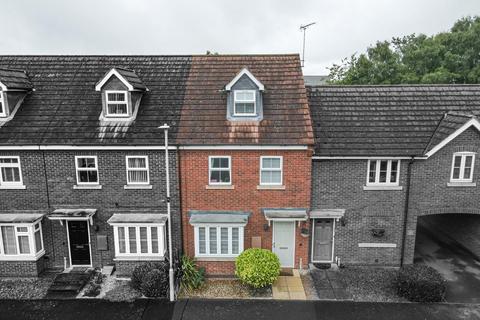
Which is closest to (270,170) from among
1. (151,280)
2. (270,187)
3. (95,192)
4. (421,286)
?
(270,187)

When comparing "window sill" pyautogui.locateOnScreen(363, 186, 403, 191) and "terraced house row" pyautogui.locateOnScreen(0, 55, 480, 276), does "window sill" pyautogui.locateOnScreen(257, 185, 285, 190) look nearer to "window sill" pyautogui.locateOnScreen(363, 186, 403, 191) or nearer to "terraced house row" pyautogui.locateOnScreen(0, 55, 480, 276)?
"terraced house row" pyautogui.locateOnScreen(0, 55, 480, 276)

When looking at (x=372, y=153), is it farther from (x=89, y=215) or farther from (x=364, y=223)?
(x=89, y=215)

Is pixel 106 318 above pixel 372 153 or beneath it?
beneath

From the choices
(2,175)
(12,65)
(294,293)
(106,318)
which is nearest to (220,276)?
(294,293)

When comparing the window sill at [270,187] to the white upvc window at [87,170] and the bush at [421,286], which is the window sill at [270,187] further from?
the white upvc window at [87,170]

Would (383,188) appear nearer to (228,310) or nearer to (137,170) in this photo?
(228,310)

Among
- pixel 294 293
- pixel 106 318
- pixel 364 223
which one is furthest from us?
pixel 364 223

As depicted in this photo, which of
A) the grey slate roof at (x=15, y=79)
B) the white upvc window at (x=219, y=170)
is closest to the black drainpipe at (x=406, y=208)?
the white upvc window at (x=219, y=170)

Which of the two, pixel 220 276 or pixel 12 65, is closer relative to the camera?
pixel 220 276
